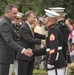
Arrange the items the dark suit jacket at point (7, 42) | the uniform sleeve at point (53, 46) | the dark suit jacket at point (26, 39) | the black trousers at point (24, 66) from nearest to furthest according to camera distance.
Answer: the uniform sleeve at point (53, 46), the dark suit jacket at point (7, 42), the dark suit jacket at point (26, 39), the black trousers at point (24, 66)

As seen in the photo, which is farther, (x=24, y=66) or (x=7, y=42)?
(x=24, y=66)

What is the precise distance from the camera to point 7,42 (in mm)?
8539

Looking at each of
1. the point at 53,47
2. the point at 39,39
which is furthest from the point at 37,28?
the point at 53,47

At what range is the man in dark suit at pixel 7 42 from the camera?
28.1ft

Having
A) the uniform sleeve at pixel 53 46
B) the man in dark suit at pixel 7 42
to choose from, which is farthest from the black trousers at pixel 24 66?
the uniform sleeve at pixel 53 46

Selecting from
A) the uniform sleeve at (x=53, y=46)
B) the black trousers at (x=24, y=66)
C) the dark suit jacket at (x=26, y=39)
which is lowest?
the black trousers at (x=24, y=66)

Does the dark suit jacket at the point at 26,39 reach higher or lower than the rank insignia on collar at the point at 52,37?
higher

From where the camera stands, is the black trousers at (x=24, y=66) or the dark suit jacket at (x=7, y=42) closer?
the dark suit jacket at (x=7, y=42)

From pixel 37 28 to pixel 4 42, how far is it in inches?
238

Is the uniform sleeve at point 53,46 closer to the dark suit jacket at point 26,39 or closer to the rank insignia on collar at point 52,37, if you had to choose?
the rank insignia on collar at point 52,37

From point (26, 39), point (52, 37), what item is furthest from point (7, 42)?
point (52, 37)

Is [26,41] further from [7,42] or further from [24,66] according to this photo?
[7,42]

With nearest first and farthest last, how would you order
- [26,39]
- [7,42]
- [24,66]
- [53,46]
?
1. [53,46]
2. [7,42]
3. [26,39]
4. [24,66]

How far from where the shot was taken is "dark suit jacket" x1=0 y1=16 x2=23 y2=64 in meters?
8.55
